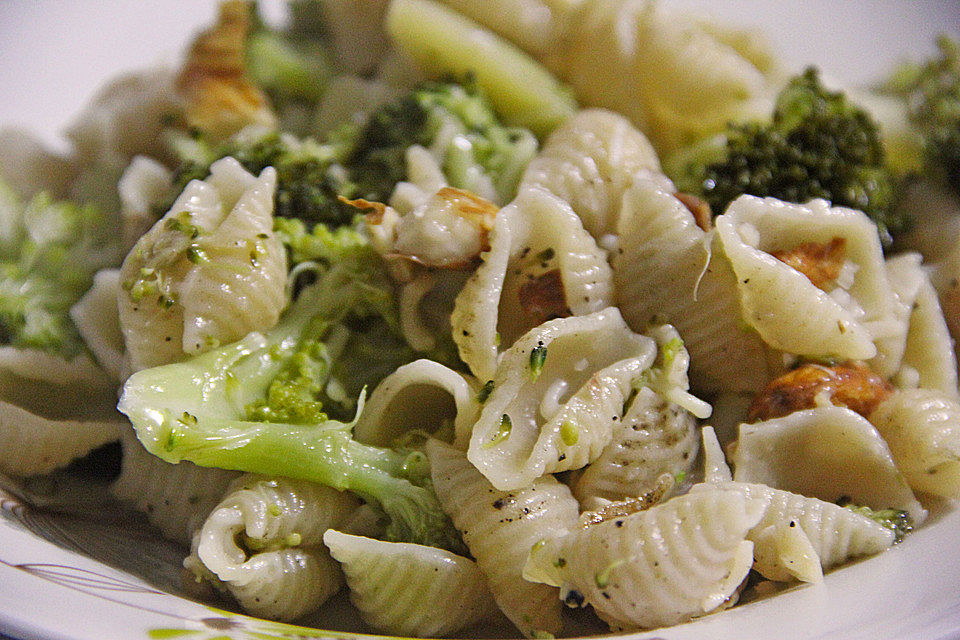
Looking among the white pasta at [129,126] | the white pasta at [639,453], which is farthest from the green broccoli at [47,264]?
the white pasta at [639,453]

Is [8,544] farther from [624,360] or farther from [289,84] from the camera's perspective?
[289,84]

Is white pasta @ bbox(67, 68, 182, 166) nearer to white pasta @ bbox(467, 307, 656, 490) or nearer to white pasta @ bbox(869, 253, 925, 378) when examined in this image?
white pasta @ bbox(467, 307, 656, 490)

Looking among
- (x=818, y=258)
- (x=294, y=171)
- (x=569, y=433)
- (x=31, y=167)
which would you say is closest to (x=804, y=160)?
(x=818, y=258)

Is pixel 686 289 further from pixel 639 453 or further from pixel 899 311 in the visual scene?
pixel 899 311

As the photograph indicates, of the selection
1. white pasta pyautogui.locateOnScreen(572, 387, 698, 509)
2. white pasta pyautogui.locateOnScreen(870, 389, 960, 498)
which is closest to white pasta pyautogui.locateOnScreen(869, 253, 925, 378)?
white pasta pyautogui.locateOnScreen(870, 389, 960, 498)

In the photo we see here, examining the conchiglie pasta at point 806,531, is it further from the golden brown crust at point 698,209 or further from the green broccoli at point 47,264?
the green broccoli at point 47,264

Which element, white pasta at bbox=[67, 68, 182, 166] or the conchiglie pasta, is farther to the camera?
white pasta at bbox=[67, 68, 182, 166]
